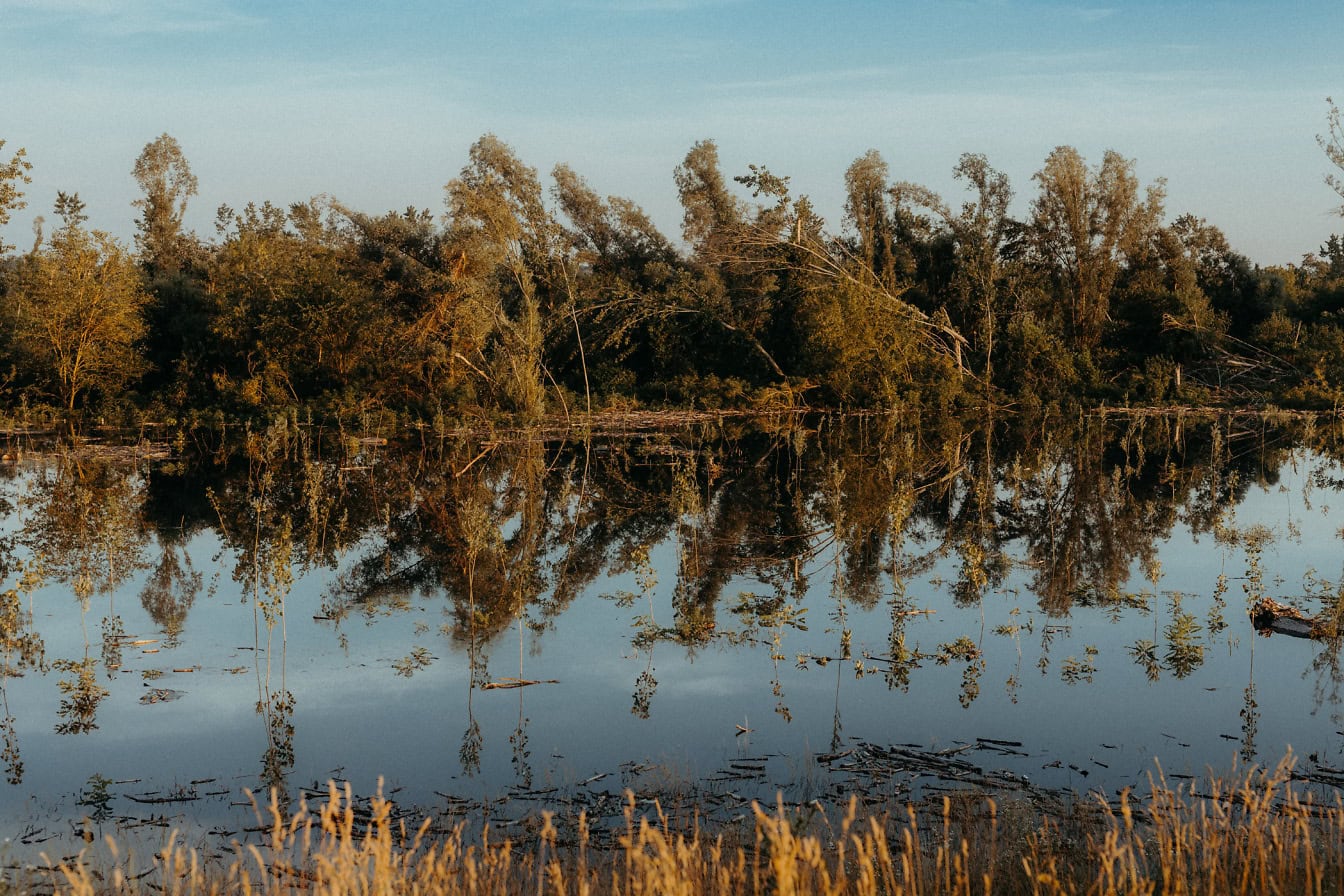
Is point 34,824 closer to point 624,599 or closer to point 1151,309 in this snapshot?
point 624,599

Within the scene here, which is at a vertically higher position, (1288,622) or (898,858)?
(1288,622)

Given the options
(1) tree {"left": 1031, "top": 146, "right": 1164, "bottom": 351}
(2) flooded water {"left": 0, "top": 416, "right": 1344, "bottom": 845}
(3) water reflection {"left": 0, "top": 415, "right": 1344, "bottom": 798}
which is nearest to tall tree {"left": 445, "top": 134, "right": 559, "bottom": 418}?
(3) water reflection {"left": 0, "top": 415, "right": 1344, "bottom": 798}

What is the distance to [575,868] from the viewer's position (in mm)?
5727

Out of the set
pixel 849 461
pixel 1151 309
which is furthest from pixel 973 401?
pixel 849 461

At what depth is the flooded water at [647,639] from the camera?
7277 millimetres

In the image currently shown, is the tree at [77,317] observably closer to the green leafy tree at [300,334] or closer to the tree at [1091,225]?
the green leafy tree at [300,334]

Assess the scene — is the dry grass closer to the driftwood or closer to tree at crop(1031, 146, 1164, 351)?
the driftwood

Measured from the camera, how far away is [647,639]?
10.5 meters

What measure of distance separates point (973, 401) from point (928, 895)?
3175cm

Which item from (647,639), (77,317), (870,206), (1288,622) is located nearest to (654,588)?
(647,639)

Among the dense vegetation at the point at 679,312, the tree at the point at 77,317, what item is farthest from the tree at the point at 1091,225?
the tree at the point at 77,317

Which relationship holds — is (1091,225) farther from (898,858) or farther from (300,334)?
(898,858)

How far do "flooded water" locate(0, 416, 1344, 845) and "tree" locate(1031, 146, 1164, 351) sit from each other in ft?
71.6

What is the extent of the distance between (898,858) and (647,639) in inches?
191
